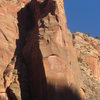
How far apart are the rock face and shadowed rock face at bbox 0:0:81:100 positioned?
18.3 ft

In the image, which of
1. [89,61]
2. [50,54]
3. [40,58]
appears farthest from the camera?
[89,61]

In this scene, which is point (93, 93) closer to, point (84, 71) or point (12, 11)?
point (84, 71)

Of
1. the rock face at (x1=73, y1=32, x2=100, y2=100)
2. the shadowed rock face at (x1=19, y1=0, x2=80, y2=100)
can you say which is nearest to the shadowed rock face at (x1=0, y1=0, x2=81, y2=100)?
the shadowed rock face at (x1=19, y1=0, x2=80, y2=100)

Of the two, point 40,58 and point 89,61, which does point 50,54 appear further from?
point 89,61

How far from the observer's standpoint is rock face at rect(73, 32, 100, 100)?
1730 inches

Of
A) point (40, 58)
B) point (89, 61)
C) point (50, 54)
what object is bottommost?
point (40, 58)

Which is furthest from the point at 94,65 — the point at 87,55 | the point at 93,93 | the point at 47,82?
the point at 47,82

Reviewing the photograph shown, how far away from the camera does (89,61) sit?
159ft

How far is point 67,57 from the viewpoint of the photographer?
121ft

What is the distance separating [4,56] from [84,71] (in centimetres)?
1159

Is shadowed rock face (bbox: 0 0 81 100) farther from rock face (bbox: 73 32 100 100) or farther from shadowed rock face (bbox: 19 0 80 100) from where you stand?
rock face (bbox: 73 32 100 100)

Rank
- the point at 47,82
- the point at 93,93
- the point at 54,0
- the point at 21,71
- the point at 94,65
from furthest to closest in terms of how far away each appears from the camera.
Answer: the point at 94,65 < the point at 93,93 < the point at 54,0 < the point at 21,71 < the point at 47,82

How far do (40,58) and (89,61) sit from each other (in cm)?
1423

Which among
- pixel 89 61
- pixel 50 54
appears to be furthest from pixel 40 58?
pixel 89 61
